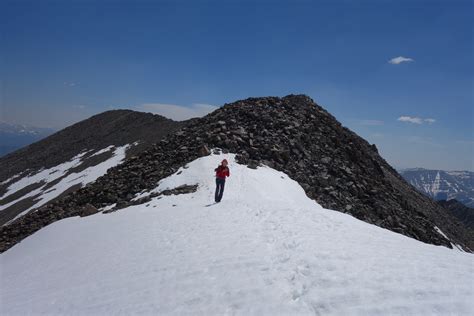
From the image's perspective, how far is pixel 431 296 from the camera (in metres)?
6.53

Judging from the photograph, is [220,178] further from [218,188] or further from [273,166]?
[273,166]

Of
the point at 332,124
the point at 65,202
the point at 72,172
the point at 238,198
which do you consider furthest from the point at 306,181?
the point at 72,172

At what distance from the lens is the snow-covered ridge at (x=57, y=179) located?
4256 centimetres

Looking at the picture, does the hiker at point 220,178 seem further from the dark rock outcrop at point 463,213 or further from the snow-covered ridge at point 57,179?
the dark rock outcrop at point 463,213

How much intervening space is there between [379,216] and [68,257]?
21102mm

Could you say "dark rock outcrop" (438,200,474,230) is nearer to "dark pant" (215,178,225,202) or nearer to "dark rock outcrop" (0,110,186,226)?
"dark rock outcrop" (0,110,186,226)

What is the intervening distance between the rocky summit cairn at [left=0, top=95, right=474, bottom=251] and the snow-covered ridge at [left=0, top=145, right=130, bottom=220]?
19.1m

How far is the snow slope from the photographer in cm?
680

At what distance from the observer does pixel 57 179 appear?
50.2m

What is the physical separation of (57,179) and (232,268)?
2003 inches

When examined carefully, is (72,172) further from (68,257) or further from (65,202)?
(68,257)

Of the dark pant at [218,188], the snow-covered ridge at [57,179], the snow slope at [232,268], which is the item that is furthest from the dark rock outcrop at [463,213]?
the snow slope at [232,268]

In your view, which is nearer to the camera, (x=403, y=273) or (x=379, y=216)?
(x=403, y=273)

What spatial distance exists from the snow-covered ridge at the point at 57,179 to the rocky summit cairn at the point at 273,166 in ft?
62.7
